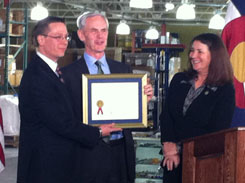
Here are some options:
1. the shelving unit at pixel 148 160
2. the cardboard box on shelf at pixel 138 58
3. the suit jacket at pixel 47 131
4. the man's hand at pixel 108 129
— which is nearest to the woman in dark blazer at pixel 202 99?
the man's hand at pixel 108 129

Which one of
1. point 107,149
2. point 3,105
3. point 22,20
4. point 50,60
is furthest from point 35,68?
point 22,20

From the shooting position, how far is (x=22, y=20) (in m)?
10.9

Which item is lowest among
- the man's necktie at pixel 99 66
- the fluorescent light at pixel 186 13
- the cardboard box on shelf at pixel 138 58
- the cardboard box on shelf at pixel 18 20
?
the man's necktie at pixel 99 66

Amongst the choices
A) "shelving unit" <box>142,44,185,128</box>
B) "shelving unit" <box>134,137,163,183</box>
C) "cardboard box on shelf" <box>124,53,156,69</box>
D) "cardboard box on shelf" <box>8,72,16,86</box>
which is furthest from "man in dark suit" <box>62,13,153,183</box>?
"cardboard box on shelf" <box>124,53,156,69</box>

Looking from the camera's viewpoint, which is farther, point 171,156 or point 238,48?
point 238,48

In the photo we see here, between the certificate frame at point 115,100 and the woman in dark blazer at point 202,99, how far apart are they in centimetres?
26

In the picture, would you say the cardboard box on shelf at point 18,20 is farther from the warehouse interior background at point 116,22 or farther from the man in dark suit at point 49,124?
the man in dark suit at point 49,124

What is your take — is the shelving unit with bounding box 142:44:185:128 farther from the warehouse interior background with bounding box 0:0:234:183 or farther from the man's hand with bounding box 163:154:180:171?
the man's hand with bounding box 163:154:180:171

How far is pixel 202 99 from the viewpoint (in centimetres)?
286

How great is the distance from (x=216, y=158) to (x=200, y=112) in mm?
741

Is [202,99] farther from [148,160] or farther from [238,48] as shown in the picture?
[148,160]

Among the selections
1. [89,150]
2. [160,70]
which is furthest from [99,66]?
[160,70]

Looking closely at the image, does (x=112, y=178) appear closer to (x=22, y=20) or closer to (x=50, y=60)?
(x=50, y=60)

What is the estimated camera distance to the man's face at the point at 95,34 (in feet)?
8.97
